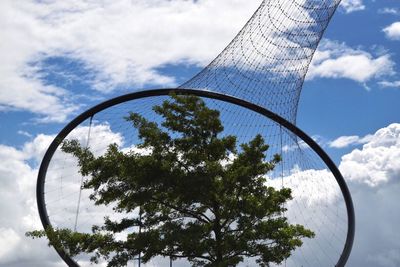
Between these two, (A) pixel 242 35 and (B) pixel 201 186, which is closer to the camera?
(B) pixel 201 186

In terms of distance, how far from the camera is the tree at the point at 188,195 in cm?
2466

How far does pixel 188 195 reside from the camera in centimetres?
2477

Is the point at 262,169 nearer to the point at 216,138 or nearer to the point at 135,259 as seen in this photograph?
the point at 216,138

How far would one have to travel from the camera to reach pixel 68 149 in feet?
88.9

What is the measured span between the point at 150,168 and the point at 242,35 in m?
6.97

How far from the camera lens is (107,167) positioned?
2569 centimetres

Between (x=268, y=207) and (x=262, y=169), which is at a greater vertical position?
(x=262, y=169)

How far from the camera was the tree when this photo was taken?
24656mm

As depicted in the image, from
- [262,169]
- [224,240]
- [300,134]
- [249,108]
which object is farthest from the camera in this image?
[300,134]

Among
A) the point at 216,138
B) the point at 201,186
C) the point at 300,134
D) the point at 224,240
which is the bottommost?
the point at 224,240

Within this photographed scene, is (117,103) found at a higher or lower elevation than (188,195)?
higher

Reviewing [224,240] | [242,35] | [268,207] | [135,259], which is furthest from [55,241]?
[242,35]

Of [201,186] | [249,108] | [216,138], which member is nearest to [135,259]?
[201,186]

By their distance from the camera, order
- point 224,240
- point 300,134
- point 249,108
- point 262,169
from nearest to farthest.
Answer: point 224,240, point 262,169, point 249,108, point 300,134
